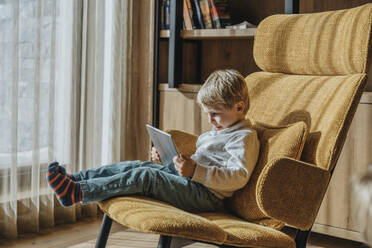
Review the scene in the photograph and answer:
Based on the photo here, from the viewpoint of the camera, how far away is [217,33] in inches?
99.8

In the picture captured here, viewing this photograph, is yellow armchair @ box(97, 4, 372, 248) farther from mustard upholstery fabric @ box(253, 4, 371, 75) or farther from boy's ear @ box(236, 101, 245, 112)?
boy's ear @ box(236, 101, 245, 112)

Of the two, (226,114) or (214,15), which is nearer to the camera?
(226,114)

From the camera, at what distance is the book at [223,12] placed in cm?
268

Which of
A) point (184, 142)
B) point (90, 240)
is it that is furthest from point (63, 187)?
point (90, 240)

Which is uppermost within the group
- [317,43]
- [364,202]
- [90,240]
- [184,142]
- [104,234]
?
[317,43]

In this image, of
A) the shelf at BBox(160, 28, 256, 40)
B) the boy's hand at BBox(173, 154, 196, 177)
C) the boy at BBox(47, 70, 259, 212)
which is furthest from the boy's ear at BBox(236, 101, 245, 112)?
the shelf at BBox(160, 28, 256, 40)

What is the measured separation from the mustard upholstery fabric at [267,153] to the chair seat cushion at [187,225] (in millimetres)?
73

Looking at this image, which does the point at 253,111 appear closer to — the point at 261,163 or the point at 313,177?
the point at 261,163

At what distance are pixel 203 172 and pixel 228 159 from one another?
5.1 inches

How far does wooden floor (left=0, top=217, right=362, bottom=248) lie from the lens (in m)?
2.15

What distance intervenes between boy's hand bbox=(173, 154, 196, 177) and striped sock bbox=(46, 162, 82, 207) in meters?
0.30

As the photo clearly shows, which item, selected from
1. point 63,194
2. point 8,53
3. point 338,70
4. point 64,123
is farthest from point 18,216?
point 338,70

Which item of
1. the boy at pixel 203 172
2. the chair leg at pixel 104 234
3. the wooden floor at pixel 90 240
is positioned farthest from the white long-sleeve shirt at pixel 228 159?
the wooden floor at pixel 90 240

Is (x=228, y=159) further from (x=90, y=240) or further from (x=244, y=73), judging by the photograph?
(x=244, y=73)
